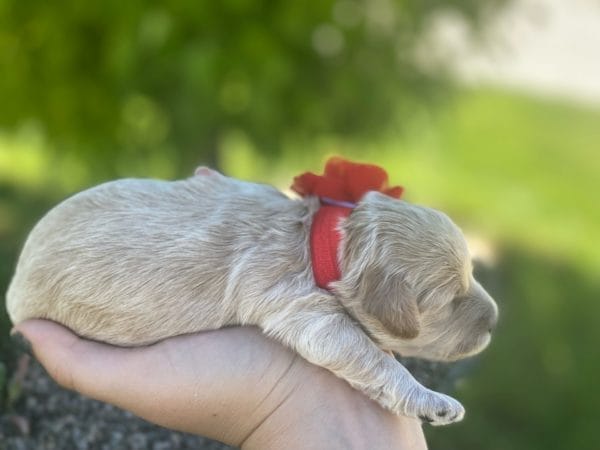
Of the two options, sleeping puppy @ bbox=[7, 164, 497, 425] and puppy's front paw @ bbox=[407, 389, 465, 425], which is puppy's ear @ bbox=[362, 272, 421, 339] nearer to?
sleeping puppy @ bbox=[7, 164, 497, 425]

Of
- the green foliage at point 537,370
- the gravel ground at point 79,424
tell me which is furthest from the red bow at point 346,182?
the green foliage at point 537,370

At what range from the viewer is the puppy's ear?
1.75 metres

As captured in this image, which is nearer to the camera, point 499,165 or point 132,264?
point 132,264

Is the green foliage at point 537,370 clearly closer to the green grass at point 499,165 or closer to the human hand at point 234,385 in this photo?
the green grass at point 499,165

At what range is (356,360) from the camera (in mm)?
1756

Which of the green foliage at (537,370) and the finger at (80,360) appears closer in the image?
the finger at (80,360)

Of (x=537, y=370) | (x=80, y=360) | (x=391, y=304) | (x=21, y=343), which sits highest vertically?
(x=391, y=304)

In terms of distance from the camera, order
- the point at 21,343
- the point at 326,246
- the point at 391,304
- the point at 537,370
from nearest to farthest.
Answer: the point at 391,304 → the point at 326,246 → the point at 21,343 → the point at 537,370

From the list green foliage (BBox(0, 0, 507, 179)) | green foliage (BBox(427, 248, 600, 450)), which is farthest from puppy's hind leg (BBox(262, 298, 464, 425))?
green foliage (BBox(0, 0, 507, 179))

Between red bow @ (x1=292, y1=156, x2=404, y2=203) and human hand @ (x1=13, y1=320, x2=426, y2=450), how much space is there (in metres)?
0.37

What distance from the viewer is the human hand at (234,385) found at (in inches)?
73.0

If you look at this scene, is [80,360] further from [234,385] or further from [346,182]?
[346,182]

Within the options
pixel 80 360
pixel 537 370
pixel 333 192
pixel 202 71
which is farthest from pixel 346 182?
pixel 537 370

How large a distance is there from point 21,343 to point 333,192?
879 millimetres
